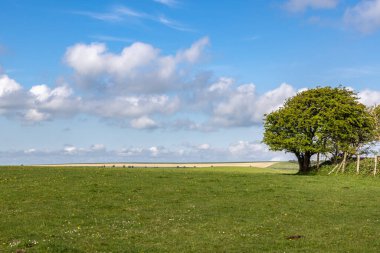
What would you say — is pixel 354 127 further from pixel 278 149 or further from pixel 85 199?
pixel 85 199

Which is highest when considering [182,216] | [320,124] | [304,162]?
→ [320,124]

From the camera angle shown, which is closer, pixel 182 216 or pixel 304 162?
pixel 182 216

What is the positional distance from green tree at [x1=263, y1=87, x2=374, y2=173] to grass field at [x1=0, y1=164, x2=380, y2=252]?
91.1ft

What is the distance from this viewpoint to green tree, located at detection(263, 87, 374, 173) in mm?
79125

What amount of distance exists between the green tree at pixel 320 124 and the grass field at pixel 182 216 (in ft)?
91.1

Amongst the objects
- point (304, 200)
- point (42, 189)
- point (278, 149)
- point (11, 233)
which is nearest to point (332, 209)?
point (304, 200)

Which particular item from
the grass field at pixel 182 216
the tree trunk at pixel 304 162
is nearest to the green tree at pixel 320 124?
the tree trunk at pixel 304 162

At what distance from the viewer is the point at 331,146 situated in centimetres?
8112

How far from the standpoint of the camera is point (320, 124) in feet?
259

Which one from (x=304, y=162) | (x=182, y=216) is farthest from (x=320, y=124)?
(x=182, y=216)

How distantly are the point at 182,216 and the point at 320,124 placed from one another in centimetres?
5466

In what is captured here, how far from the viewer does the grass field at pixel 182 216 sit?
72.7 ft

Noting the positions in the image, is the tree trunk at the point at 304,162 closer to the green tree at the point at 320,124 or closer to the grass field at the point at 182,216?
the green tree at the point at 320,124

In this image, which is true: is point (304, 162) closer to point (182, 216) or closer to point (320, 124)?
point (320, 124)
